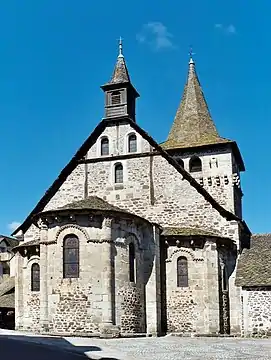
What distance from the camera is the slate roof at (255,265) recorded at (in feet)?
98.5

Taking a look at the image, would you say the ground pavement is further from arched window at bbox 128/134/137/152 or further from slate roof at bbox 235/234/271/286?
arched window at bbox 128/134/137/152

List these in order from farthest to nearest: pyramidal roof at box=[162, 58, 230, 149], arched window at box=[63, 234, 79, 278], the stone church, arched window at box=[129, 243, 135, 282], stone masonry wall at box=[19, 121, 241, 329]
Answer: pyramidal roof at box=[162, 58, 230, 149] → stone masonry wall at box=[19, 121, 241, 329] → arched window at box=[129, 243, 135, 282] → arched window at box=[63, 234, 79, 278] → the stone church

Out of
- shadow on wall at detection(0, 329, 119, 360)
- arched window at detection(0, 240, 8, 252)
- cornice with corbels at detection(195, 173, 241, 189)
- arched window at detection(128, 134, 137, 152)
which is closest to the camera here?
shadow on wall at detection(0, 329, 119, 360)

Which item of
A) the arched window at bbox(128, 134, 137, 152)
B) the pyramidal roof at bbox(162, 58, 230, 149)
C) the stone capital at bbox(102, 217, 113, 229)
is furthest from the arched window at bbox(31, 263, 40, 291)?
the pyramidal roof at bbox(162, 58, 230, 149)

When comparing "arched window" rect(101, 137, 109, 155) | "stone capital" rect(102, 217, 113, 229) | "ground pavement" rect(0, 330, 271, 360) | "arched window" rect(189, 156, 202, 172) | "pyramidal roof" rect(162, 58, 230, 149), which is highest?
"pyramidal roof" rect(162, 58, 230, 149)

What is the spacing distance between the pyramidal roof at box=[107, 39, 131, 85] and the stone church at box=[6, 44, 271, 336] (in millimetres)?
71

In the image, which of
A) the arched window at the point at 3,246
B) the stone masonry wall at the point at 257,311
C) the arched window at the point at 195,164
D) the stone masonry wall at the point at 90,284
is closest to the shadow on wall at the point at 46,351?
the stone masonry wall at the point at 90,284

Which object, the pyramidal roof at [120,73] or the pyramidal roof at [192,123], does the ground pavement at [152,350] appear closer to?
the pyramidal roof at [192,123]

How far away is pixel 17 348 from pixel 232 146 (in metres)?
20.7

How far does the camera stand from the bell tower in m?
34.6

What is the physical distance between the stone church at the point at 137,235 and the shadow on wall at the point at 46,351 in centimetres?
547

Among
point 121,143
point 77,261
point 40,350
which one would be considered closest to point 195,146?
point 121,143

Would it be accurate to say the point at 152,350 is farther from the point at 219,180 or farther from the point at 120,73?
the point at 120,73

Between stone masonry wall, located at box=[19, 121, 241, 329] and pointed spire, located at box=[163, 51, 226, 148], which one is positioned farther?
pointed spire, located at box=[163, 51, 226, 148]
